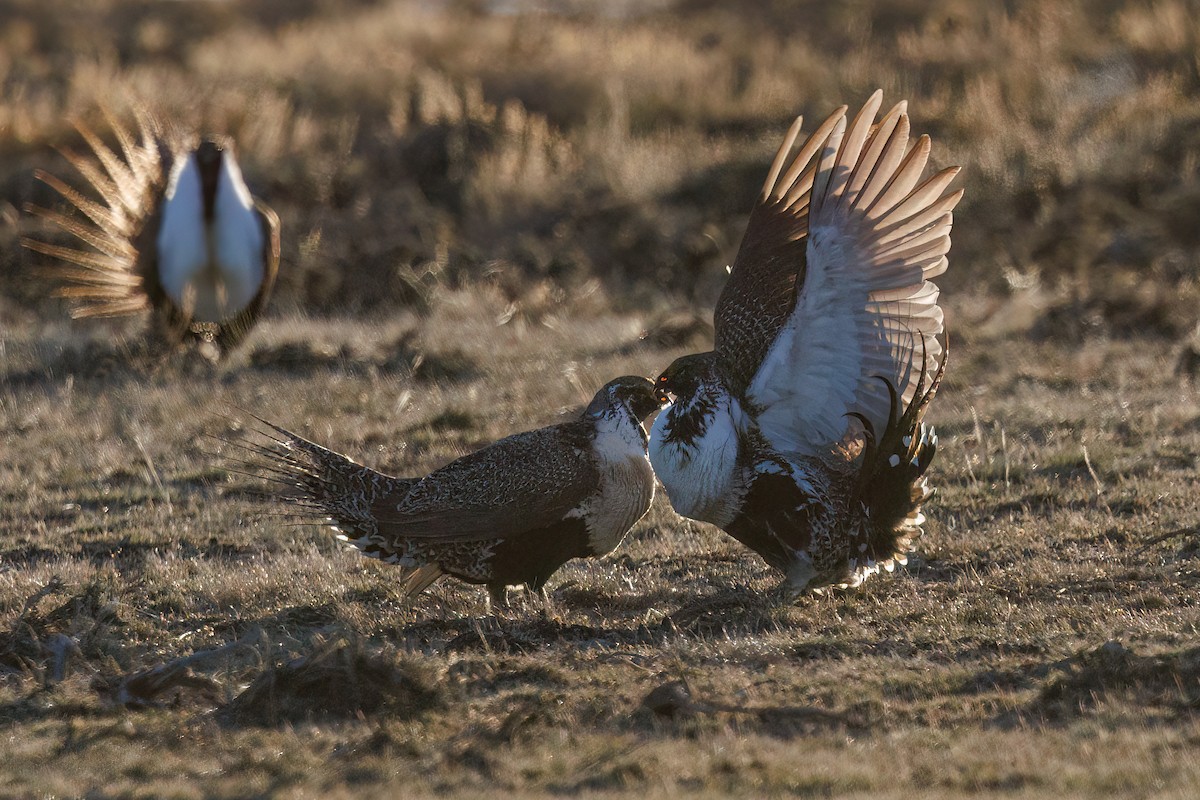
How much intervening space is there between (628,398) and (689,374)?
0.94 feet

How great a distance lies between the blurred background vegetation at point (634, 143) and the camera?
12930 mm

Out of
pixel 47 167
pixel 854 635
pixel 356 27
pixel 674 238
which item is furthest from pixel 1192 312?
pixel 356 27

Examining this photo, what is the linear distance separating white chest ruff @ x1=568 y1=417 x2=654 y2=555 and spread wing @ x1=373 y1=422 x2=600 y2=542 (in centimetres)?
4

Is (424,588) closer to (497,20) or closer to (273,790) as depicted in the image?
(273,790)

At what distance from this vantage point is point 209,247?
9.91m

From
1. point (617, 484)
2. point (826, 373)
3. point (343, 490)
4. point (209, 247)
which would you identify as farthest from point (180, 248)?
point (826, 373)

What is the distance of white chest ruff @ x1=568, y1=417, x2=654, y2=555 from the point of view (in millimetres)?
5543

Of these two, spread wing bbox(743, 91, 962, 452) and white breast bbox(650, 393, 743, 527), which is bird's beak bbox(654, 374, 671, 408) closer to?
white breast bbox(650, 393, 743, 527)

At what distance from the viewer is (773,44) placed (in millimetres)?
22562

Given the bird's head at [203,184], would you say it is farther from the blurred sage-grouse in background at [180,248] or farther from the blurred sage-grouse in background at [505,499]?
the blurred sage-grouse in background at [505,499]

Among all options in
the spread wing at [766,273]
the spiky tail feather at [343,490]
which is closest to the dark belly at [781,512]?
the spread wing at [766,273]

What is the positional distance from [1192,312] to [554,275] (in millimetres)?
5171

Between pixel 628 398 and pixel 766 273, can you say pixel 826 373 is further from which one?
pixel 628 398

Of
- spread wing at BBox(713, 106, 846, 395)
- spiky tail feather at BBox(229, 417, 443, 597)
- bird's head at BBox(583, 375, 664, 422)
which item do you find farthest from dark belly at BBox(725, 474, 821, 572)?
spiky tail feather at BBox(229, 417, 443, 597)
